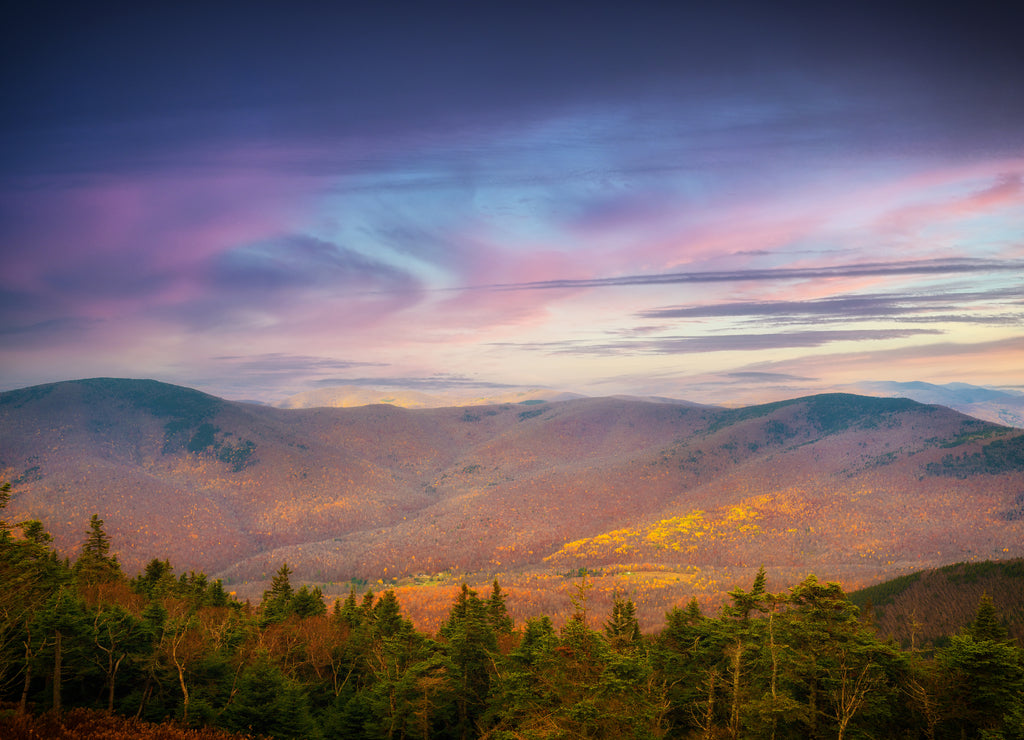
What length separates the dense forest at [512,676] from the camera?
75.2 feet

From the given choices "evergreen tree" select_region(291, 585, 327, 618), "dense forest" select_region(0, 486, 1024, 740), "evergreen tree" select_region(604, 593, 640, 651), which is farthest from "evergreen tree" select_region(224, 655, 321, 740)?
"evergreen tree" select_region(291, 585, 327, 618)

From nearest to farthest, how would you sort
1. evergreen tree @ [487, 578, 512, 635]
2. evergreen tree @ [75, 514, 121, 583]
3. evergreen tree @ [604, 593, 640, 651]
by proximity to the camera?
evergreen tree @ [604, 593, 640, 651] → evergreen tree @ [487, 578, 512, 635] → evergreen tree @ [75, 514, 121, 583]

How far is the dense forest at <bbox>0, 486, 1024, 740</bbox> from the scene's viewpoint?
22.9 meters

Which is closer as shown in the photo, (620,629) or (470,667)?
(620,629)

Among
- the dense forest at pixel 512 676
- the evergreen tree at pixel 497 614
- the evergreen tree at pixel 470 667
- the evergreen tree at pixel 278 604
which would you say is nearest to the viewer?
the dense forest at pixel 512 676

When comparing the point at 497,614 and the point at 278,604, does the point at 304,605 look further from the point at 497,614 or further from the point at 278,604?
the point at 497,614

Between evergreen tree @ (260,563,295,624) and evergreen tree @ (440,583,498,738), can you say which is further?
evergreen tree @ (260,563,295,624)

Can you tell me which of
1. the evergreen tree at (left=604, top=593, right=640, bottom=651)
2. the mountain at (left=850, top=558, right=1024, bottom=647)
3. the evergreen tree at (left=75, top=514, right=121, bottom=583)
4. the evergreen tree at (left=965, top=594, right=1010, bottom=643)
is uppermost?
the evergreen tree at (left=965, top=594, right=1010, bottom=643)

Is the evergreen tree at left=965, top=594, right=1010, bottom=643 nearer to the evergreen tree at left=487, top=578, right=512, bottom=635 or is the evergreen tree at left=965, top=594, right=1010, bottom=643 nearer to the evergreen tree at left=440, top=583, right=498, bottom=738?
the evergreen tree at left=440, top=583, right=498, bottom=738

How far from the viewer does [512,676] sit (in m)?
27.3

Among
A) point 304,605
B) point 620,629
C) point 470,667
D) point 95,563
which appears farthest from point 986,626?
point 95,563

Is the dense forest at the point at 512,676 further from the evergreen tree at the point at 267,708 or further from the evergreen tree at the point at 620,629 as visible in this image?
the evergreen tree at the point at 620,629

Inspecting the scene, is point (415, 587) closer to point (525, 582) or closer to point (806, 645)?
point (525, 582)

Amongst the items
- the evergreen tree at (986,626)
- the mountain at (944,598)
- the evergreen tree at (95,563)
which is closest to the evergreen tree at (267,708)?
the evergreen tree at (95,563)
